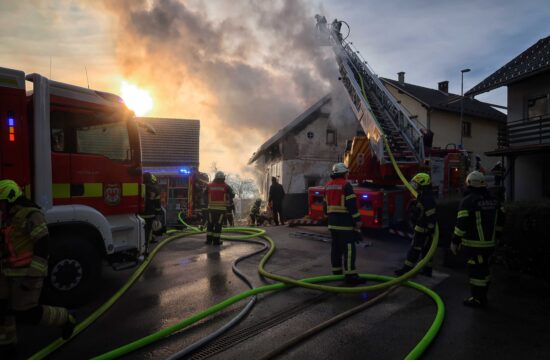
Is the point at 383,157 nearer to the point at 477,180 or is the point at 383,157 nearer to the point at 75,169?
the point at 477,180

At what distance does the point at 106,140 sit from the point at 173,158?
14.0m

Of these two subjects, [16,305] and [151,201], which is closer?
[16,305]

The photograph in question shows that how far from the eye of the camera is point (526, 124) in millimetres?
12438

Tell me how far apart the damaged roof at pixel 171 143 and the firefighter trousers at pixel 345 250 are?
1450 cm

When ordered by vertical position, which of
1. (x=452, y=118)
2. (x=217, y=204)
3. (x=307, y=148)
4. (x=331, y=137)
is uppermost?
(x=452, y=118)

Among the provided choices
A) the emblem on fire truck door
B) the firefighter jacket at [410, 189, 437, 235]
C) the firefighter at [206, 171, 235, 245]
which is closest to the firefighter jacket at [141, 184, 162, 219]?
the firefighter at [206, 171, 235, 245]

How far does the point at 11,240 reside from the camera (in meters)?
2.93

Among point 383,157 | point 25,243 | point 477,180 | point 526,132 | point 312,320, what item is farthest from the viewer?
point 526,132

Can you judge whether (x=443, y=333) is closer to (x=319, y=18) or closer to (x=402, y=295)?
(x=402, y=295)

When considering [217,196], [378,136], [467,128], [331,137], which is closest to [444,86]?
[467,128]

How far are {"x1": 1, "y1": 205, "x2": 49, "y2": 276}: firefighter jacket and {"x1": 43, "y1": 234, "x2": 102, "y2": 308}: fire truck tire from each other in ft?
3.81

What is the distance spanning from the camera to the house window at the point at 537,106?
12889 millimetres

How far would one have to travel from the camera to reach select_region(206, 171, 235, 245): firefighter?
7812mm

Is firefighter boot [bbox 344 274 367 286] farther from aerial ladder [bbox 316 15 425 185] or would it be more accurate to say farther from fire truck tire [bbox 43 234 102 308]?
aerial ladder [bbox 316 15 425 185]
